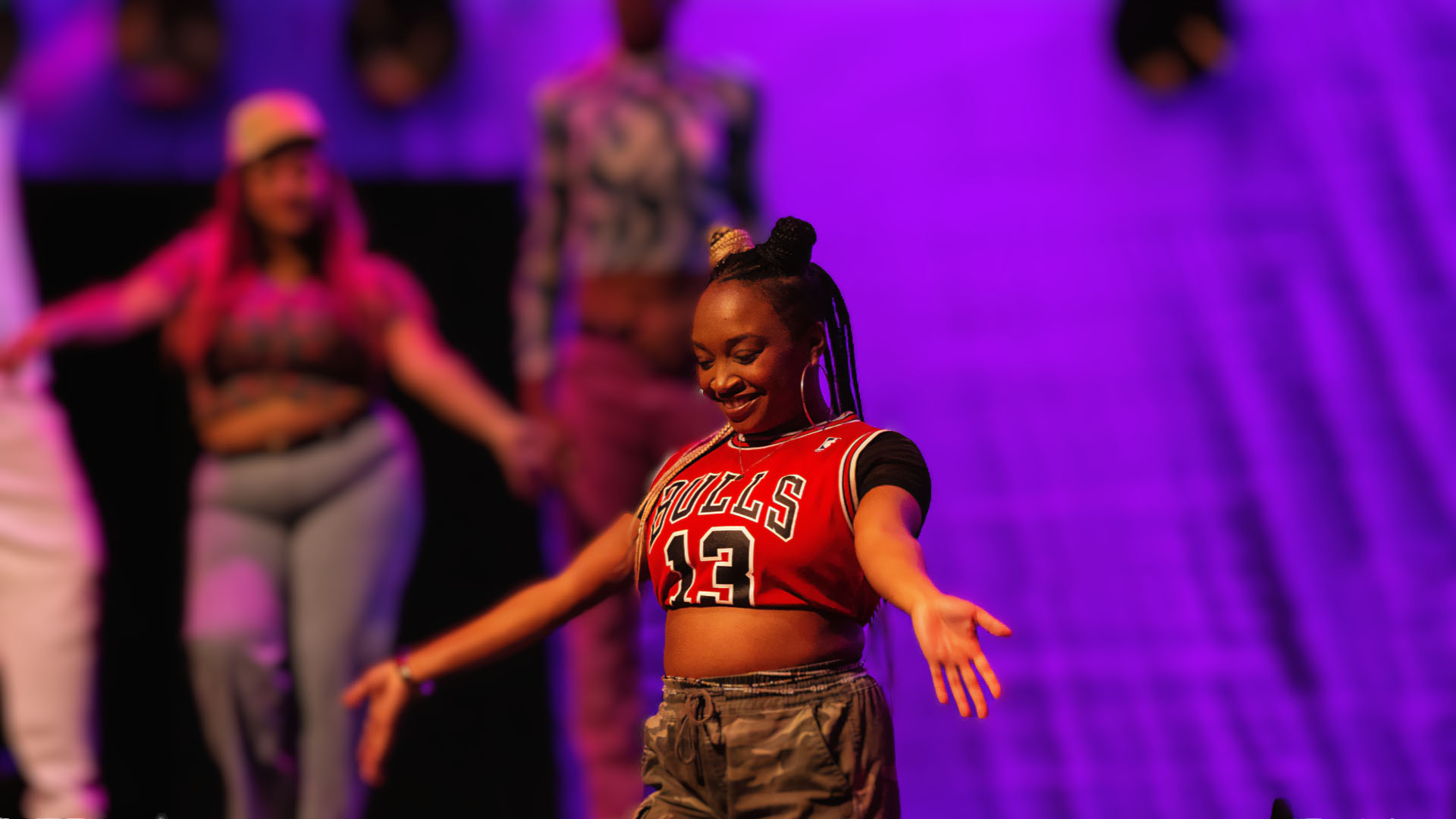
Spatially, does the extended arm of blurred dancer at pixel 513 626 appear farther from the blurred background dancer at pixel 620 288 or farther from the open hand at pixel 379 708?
the blurred background dancer at pixel 620 288

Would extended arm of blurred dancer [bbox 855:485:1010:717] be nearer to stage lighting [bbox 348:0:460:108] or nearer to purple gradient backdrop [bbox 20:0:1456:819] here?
purple gradient backdrop [bbox 20:0:1456:819]

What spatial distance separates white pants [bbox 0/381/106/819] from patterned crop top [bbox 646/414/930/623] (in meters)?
2.34

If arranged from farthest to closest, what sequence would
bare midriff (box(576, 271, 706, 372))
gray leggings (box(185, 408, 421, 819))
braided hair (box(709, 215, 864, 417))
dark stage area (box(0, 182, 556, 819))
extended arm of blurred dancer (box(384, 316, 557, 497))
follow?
dark stage area (box(0, 182, 556, 819)) < bare midriff (box(576, 271, 706, 372)) < extended arm of blurred dancer (box(384, 316, 557, 497)) < gray leggings (box(185, 408, 421, 819)) < braided hair (box(709, 215, 864, 417))

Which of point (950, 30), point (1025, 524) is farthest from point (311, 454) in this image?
point (950, 30)

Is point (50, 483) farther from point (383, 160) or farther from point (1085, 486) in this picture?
point (1085, 486)

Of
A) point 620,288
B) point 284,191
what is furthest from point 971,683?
point 284,191

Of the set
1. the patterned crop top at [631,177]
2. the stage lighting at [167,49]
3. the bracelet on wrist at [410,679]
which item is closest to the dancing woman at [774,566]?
the bracelet on wrist at [410,679]

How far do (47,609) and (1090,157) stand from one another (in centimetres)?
338

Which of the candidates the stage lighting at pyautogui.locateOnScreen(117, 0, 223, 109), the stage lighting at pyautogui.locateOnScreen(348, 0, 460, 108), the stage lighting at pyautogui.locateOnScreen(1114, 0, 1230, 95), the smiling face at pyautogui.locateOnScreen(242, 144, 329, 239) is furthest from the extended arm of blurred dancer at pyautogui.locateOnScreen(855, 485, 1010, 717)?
the stage lighting at pyautogui.locateOnScreen(117, 0, 223, 109)

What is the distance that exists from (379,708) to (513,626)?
0.26 metres

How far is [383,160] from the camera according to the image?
4.11 metres

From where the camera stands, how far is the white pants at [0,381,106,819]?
3.54m

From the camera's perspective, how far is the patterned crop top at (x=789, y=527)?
1.88 m

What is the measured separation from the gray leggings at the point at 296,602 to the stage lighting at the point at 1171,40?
2.61 m
